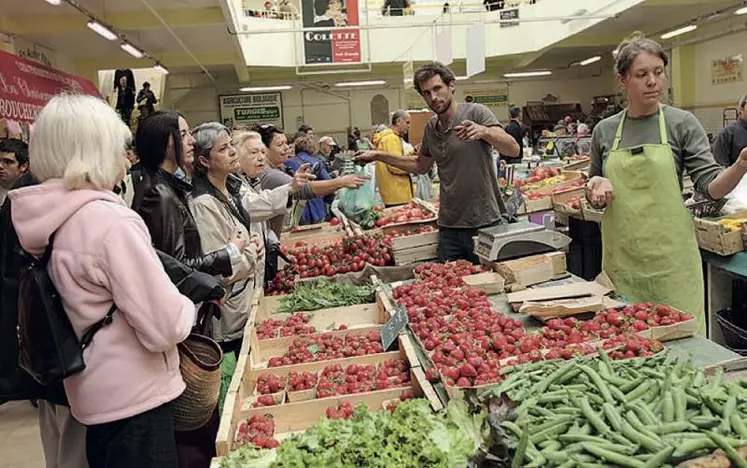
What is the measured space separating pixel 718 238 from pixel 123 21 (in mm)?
9449

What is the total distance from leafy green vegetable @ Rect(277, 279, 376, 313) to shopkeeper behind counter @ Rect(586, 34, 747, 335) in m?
1.46

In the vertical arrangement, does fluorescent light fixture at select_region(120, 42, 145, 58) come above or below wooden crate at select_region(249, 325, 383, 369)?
above

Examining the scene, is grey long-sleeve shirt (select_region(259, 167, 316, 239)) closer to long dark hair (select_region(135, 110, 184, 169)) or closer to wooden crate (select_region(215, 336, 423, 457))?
long dark hair (select_region(135, 110, 184, 169))

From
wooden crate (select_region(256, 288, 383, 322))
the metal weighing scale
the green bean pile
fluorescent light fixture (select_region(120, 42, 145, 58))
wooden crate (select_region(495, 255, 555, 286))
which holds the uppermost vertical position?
fluorescent light fixture (select_region(120, 42, 145, 58))

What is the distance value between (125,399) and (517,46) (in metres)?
17.5

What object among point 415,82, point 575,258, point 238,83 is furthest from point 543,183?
point 238,83

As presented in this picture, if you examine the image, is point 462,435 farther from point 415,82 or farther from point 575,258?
point 575,258

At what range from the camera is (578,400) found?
1.81 meters

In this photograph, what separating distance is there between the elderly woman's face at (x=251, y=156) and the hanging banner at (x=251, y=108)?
17962mm

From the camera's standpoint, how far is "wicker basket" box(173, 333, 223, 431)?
92.9 inches

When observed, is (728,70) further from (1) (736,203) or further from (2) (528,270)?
(2) (528,270)

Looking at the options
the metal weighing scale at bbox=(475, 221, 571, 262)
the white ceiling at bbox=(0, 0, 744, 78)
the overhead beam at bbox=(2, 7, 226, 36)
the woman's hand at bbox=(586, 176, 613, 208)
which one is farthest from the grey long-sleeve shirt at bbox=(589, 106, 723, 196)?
the overhead beam at bbox=(2, 7, 226, 36)

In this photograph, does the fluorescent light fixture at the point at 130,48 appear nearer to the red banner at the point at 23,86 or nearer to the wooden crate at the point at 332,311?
the red banner at the point at 23,86

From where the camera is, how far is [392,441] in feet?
6.36
